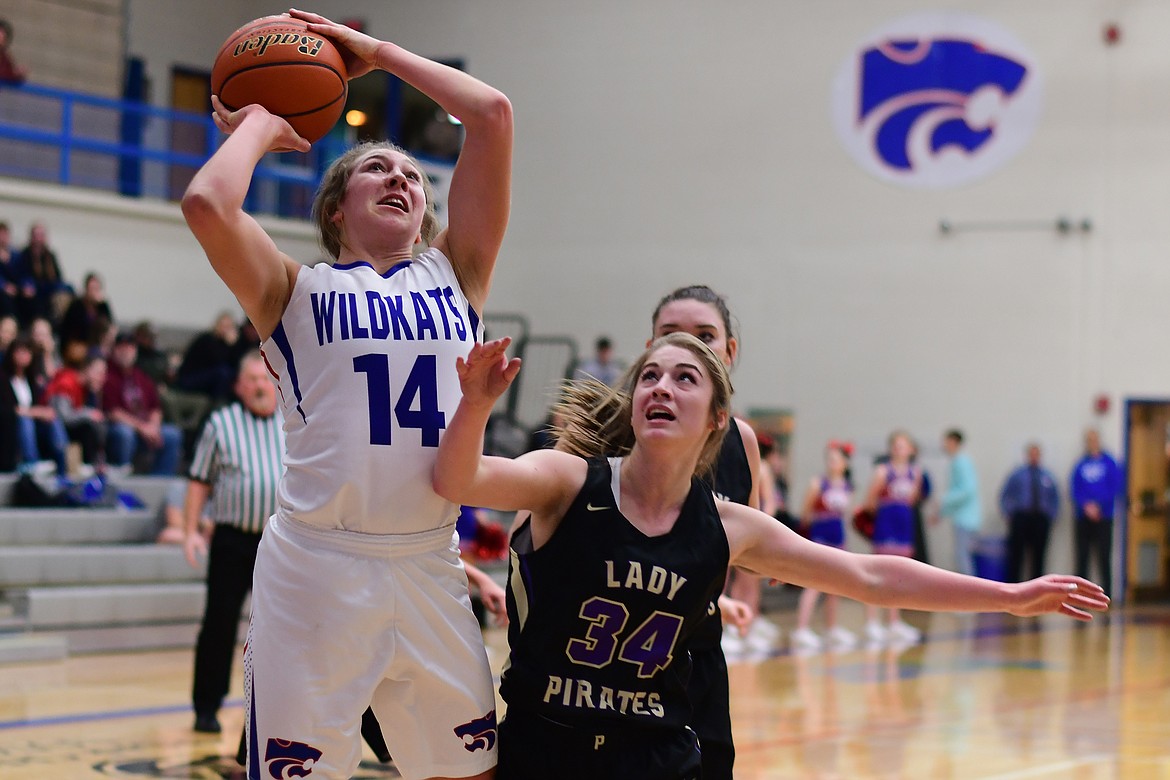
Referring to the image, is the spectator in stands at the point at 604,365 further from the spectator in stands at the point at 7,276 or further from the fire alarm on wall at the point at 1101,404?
the spectator in stands at the point at 7,276

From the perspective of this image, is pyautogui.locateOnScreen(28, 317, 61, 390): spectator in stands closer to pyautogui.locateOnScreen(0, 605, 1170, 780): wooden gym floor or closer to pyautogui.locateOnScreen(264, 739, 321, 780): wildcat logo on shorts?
pyautogui.locateOnScreen(0, 605, 1170, 780): wooden gym floor

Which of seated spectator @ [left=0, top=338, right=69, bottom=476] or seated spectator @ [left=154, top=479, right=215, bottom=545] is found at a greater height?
seated spectator @ [left=0, top=338, right=69, bottom=476]

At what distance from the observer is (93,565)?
10219 millimetres

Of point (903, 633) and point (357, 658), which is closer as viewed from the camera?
point (357, 658)

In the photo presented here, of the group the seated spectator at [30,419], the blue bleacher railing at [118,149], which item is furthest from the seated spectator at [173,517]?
the blue bleacher railing at [118,149]

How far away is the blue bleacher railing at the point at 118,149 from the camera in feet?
47.8

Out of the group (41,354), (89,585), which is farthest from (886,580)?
(41,354)

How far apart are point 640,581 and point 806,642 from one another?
8856mm

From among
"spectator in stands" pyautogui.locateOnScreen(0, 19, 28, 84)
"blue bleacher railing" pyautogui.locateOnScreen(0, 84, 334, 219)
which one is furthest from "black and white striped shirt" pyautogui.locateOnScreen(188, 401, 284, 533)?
"blue bleacher railing" pyautogui.locateOnScreen(0, 84, 334, 219)

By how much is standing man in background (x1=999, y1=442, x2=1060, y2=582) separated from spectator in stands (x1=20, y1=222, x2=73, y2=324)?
410 inches

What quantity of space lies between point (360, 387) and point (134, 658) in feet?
24.1

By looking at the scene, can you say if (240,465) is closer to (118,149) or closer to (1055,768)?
(1055,768)

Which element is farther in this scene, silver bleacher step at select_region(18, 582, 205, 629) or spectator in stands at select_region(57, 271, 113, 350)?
spectator in stands at select_region(57, 271, 113, 350)

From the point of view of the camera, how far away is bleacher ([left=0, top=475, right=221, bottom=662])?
948 cm
